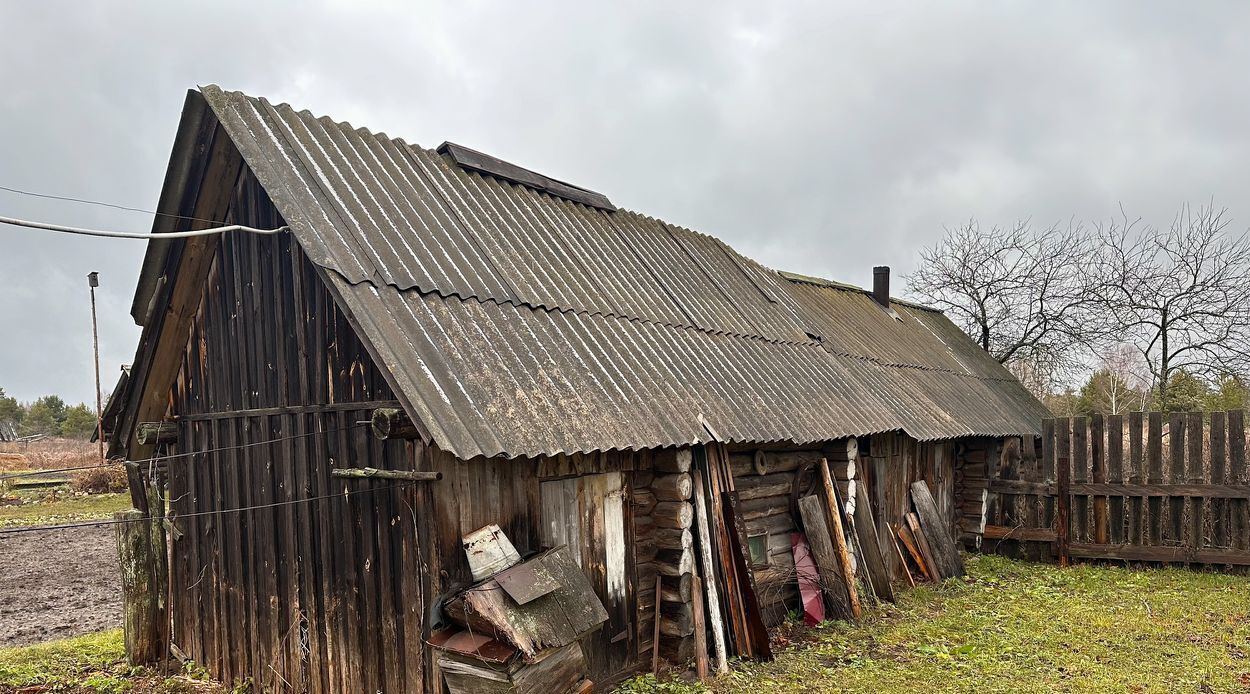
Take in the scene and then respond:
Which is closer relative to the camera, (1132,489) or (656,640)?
(656,640)

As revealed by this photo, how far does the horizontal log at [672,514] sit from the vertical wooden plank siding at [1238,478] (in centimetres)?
843

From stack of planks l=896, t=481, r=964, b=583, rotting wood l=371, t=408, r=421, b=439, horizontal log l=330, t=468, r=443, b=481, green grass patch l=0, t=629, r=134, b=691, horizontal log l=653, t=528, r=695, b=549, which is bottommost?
green grass patch l=0, t=629, r=134, b=691

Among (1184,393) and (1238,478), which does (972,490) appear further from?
(1184,393)

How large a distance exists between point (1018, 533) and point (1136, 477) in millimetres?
1822

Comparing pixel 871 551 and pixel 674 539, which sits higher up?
pixel 674 539

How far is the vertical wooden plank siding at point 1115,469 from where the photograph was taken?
38.1 feet

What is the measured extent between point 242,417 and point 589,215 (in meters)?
5.09

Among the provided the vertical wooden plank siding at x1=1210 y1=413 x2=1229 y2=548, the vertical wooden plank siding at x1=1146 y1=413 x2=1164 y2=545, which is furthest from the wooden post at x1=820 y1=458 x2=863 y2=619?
the vertical wooden plank siding at x1=1210 y1=413 x2=1229 y2=548

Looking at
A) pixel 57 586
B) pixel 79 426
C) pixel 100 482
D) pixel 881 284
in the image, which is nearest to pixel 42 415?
pixel 79 426

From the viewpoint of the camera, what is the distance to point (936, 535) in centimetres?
1109

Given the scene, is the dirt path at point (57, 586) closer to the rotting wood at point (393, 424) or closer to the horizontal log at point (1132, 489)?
the rotting wood at point (393, 424)

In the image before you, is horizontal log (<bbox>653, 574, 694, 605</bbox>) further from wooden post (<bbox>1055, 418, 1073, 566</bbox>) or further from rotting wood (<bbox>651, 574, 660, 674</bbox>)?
wooden post (<bbox>1055, 418, 1073, 566</bbox>)

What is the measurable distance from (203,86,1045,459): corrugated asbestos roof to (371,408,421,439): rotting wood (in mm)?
310

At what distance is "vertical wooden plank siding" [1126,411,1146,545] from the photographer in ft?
37.6
